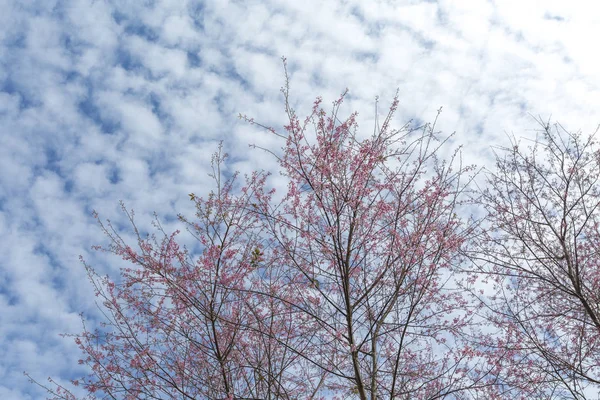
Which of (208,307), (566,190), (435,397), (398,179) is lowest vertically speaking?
(435,397)

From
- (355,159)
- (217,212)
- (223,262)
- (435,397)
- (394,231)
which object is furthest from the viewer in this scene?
(217,212)

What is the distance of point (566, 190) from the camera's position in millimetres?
7246

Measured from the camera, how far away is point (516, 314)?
7426mm

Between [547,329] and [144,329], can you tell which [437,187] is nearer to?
[547,329]

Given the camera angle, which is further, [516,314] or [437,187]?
[516,314]

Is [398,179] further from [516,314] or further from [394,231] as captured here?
[516,314]

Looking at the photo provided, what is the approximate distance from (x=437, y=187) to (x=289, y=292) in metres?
2.52

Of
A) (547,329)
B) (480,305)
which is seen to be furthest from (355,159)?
(547,329)

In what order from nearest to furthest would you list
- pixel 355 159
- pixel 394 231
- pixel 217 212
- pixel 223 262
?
pixel 394 231
pixel 355 159
pixel 223 262
pixel 217 212

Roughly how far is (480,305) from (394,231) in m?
2.96

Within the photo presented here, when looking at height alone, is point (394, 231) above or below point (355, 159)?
below

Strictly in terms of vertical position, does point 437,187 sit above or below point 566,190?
below

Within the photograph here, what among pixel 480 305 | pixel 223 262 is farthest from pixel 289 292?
pixel 480 305

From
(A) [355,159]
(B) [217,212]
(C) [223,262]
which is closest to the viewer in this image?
(A) [355,159]
